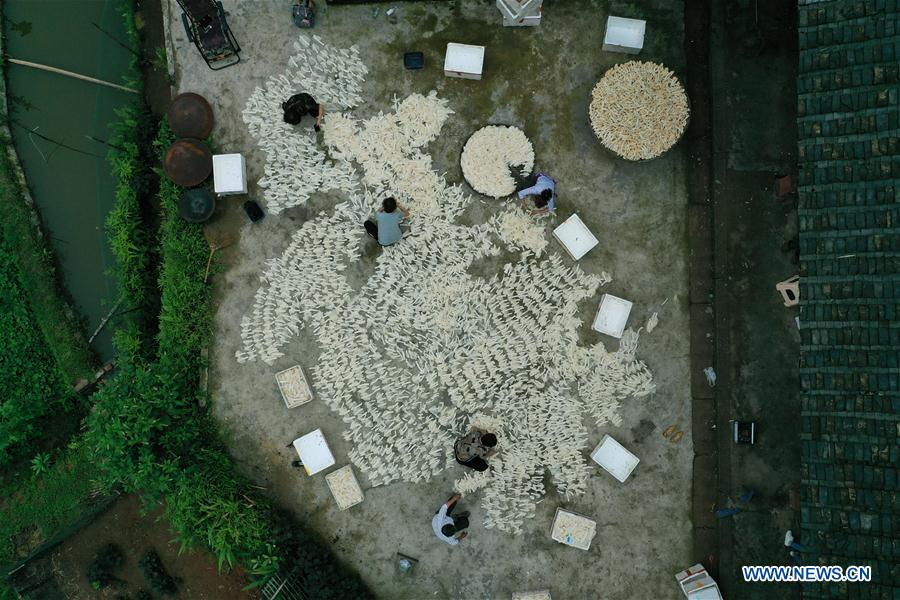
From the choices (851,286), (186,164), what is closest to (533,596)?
(851,286)

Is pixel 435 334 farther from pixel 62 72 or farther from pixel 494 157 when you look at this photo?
pixel 62 72

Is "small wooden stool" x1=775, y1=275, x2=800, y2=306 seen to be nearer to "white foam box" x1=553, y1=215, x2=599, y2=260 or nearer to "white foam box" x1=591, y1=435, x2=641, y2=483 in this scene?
"white foam box" x1=553, y1=215, x2=599, y2=260

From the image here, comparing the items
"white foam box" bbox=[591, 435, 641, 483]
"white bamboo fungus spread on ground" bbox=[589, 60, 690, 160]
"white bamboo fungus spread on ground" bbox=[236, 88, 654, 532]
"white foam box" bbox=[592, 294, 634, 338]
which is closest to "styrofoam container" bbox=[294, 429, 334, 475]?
"white bamboo fungus spread on ground" bbox=[236, 88, 654, 532]

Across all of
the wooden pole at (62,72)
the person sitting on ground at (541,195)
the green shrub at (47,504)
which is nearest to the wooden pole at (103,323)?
the green shrub at (47,504)

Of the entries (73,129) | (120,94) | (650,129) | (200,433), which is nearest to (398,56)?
(650,129)

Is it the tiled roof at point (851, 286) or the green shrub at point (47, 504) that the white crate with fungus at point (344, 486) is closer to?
the green shrub at point (47, 504)

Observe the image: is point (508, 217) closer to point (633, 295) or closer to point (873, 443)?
point (633, 295)

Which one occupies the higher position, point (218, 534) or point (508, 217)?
point (508, 217)
